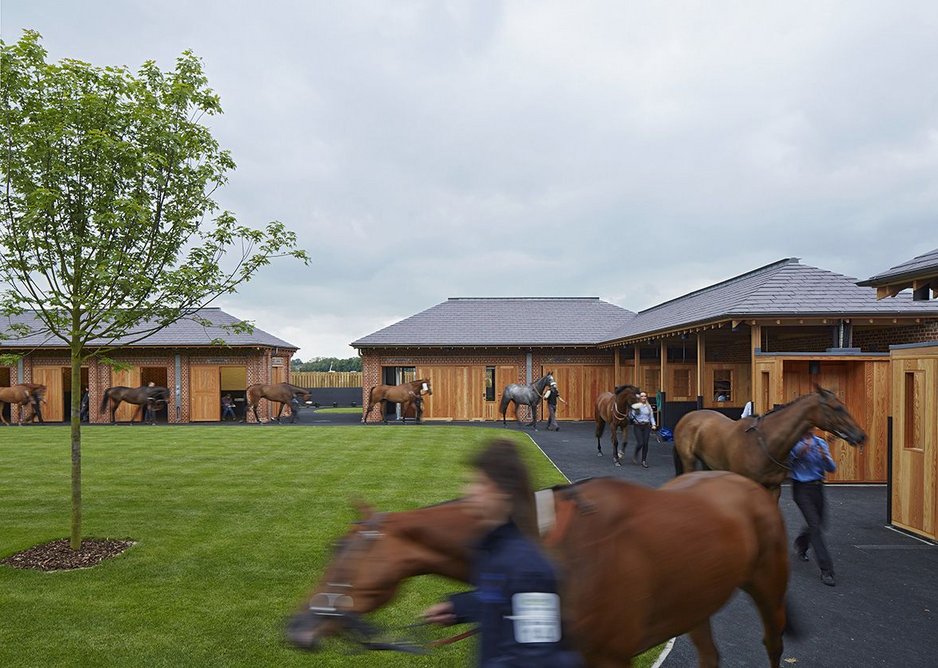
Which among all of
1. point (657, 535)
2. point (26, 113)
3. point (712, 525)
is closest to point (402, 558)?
point (657, 535)

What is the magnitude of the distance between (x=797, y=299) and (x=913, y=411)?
5.05m

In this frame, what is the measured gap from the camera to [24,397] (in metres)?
22.3

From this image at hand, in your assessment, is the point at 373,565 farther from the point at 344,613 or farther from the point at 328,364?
the point at 328,364

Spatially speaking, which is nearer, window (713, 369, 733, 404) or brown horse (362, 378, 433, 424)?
window (713, 369, 733, 404)

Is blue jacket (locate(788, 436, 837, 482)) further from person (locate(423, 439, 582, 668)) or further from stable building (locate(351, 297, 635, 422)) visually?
stable building (locate(351, 297, 635, 422))

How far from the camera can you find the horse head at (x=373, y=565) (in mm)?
1903

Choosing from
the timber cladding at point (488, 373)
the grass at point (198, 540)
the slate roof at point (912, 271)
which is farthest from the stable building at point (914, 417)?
the timber cladding at point (488, 373)

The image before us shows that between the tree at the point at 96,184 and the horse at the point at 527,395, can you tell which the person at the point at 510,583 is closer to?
the tree at the point at 96,184

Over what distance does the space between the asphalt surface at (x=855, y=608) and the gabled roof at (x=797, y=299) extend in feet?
14.1

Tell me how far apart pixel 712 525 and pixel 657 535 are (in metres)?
0.48

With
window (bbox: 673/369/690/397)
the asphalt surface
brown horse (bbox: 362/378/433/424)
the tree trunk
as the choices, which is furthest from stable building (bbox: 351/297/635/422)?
the tree trunk

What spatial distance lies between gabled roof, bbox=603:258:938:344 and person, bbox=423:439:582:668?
11053 mm

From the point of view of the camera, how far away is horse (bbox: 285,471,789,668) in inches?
77.8

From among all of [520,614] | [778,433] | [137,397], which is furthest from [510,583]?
[137,397]
